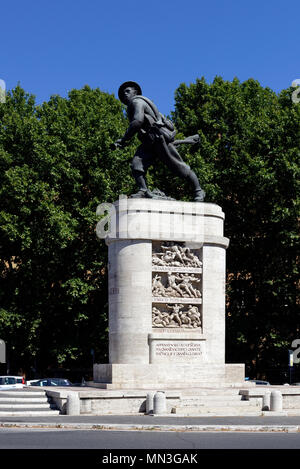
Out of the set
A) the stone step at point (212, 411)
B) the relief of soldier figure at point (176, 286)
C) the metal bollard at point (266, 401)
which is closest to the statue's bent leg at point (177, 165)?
the relief of soldier figure at point (176, 286)

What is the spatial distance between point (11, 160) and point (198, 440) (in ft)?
86.0

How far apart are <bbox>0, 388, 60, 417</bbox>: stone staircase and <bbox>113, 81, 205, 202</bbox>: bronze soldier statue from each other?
7718mm

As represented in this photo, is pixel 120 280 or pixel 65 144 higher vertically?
pixel 65 144

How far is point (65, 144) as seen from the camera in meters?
40.0

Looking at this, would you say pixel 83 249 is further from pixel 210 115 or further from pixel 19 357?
pixel 210 115

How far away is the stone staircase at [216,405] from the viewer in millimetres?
21141

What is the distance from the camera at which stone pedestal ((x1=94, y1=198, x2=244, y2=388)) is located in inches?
949

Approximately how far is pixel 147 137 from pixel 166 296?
5.76 meters

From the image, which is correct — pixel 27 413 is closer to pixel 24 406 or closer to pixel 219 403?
pixel 24 406

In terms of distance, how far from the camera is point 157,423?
1847 centimetres

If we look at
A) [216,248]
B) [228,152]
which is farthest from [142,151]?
[228,152]

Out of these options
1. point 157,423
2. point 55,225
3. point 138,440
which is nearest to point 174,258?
point 157,423

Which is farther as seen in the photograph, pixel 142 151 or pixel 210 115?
pixel 210 115

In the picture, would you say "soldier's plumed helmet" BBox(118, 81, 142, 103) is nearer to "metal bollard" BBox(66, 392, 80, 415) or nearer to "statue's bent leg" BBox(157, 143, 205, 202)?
"statue's bent leg" BBox(157, 143, 205, 202)
